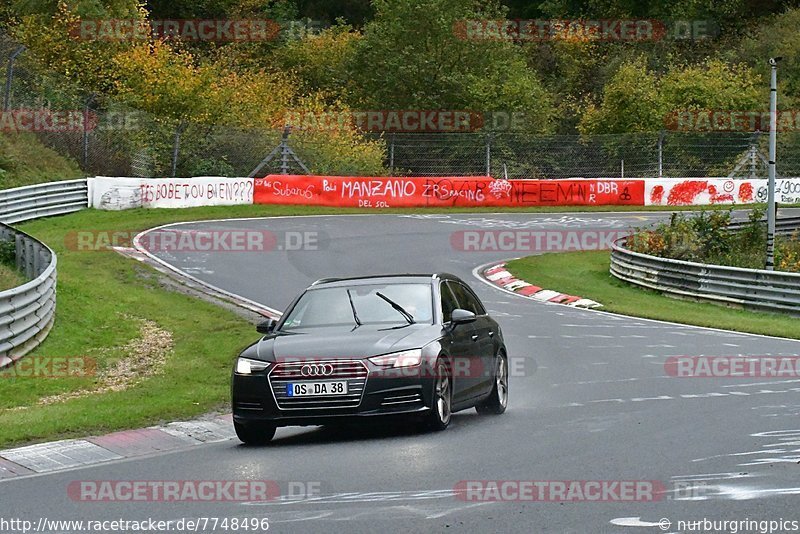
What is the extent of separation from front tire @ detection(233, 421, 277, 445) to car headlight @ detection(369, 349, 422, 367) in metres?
1.11

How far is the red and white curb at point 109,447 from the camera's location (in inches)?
437

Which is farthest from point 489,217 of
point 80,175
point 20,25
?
point 20,25

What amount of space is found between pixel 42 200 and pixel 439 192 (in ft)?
47.5

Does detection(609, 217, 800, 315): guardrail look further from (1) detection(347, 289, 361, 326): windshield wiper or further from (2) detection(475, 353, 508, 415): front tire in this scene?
(1) detection(347, 289, 361, 326): windshield wiper

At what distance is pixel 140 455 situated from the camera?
38.6ft

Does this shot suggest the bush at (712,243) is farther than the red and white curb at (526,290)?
Yes

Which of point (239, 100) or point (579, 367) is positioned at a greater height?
point (239, 100)

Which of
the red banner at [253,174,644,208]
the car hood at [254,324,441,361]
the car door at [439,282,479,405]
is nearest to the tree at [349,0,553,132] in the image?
the red banner at [253,174,644,208]

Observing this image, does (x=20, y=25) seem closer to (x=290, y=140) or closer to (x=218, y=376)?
(x=290, y=140)

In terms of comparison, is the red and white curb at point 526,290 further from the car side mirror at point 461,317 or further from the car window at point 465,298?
the car side mirror at point 461,317

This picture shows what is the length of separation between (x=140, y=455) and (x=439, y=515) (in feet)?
14.3

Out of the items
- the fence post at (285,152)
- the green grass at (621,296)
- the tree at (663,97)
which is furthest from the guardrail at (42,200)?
the tree at (663,97)

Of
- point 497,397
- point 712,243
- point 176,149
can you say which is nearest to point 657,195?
point 712,243

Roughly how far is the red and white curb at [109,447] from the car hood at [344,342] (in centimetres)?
124
